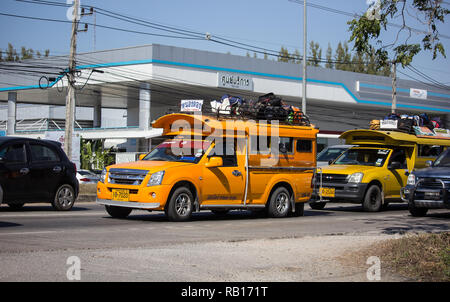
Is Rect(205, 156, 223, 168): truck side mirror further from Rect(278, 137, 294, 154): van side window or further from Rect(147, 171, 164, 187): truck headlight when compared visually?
Rect(278, 137, 294, 154): van side window

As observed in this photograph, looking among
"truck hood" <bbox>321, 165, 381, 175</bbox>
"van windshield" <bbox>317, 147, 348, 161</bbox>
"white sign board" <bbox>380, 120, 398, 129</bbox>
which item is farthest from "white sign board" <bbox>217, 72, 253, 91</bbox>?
"truck hood" <bbox>321, 165, 381, 175</bbox>

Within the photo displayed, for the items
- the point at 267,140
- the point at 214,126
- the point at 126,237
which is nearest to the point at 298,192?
the point at 267,140

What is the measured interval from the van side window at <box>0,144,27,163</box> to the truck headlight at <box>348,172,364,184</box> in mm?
9158

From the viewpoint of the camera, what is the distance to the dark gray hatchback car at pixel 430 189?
1573cm

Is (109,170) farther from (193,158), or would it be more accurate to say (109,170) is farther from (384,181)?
(384,181)

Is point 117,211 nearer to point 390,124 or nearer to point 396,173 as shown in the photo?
point 396,173

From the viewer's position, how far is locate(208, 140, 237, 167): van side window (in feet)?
48.3

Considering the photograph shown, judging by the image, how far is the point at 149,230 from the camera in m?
11.9

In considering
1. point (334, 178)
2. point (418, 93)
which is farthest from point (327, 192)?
point (418, 93)

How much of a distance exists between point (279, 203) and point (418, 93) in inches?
2167
